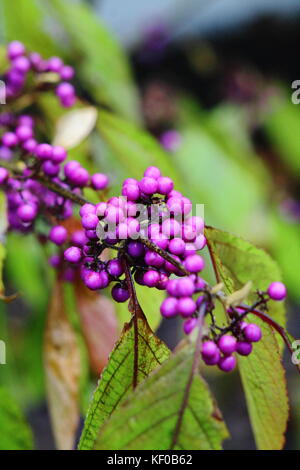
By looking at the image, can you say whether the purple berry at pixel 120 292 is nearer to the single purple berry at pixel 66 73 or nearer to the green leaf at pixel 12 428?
the green leaf at pixel 12 428

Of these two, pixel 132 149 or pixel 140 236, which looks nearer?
pixel 140 236

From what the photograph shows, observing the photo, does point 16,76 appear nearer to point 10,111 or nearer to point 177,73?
point 10,111

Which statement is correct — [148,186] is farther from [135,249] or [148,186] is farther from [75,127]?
Answer: [75,127]

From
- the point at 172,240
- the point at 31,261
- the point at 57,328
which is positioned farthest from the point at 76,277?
the point at 31,261

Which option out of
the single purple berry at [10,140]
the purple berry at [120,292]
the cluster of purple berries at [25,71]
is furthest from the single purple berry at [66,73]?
the purple berry at [120,292]

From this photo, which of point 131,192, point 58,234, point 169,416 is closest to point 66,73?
point 58,234
